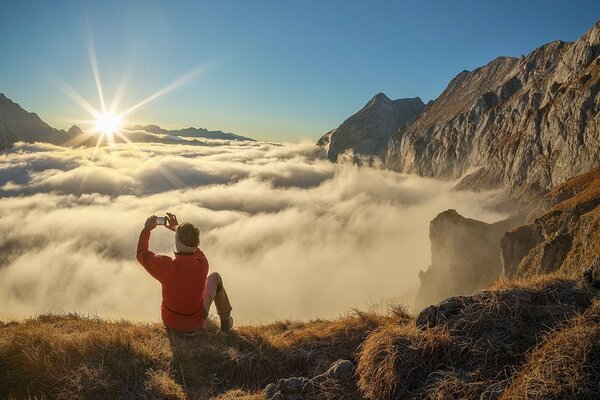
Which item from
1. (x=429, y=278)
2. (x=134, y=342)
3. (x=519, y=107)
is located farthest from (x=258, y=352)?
(x=519, y=107)

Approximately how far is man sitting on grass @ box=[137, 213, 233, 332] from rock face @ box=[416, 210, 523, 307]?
40459 millimetres

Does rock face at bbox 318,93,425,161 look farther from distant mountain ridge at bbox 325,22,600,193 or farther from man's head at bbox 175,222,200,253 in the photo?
man's head at bbox 175,222,200,253

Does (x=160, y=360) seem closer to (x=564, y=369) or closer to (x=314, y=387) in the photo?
(x=314, y=387)

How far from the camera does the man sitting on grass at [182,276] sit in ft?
23.1

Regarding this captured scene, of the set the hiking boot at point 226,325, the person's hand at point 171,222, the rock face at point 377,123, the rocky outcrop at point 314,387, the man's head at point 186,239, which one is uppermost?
the rock face at point 377,123

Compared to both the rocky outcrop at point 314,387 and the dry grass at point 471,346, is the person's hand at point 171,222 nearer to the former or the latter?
the rocky outcrop at point 314,387

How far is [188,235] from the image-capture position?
7027 millimetres

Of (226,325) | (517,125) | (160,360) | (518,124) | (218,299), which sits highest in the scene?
(518,124)

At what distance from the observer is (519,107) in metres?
77.7

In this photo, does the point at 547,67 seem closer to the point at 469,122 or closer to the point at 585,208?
the point at 469,122

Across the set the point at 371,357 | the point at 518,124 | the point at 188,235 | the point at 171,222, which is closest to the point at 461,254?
the point at 171,222

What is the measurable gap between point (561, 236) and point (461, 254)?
55.9 ft

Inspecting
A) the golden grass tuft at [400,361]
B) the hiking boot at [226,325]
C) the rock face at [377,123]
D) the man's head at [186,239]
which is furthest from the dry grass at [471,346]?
the rock face at [377,123]

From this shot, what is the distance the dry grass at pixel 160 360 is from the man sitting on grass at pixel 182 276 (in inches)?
12.3
